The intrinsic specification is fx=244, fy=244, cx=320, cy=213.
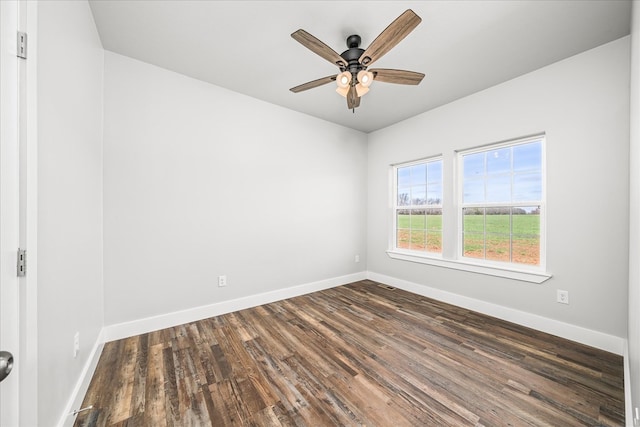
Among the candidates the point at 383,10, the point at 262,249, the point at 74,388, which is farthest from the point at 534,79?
the point at 74,388

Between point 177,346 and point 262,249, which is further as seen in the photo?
point 262,249

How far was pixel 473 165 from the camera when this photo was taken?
10.6ft

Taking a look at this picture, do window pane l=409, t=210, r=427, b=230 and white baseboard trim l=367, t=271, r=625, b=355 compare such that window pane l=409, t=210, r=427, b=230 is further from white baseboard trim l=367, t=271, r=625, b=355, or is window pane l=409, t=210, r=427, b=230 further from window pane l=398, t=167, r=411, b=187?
white baseboard trim l=367, t=271, r=625, b=355

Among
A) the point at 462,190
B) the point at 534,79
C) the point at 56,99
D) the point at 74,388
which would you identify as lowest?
the point at 74,388

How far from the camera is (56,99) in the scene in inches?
49.6

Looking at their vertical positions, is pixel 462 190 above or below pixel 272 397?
above

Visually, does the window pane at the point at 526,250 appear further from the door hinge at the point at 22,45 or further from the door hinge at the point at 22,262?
the door hinge at the point at 22,45

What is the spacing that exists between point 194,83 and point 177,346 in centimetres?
274

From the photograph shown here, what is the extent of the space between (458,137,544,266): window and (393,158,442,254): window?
372mm

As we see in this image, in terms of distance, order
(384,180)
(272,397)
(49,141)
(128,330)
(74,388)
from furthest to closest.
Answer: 1. (384,180)
2. (128,330)
3. (272,397)
4. (74,388)
5. (49,141)

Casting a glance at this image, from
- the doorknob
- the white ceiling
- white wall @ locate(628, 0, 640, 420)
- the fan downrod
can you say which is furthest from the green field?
the doorknob

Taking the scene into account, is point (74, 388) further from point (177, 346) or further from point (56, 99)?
point (56, 99)

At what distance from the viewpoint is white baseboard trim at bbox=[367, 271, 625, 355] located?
84.3 inches

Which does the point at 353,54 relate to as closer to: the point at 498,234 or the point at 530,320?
the point at 498,234
